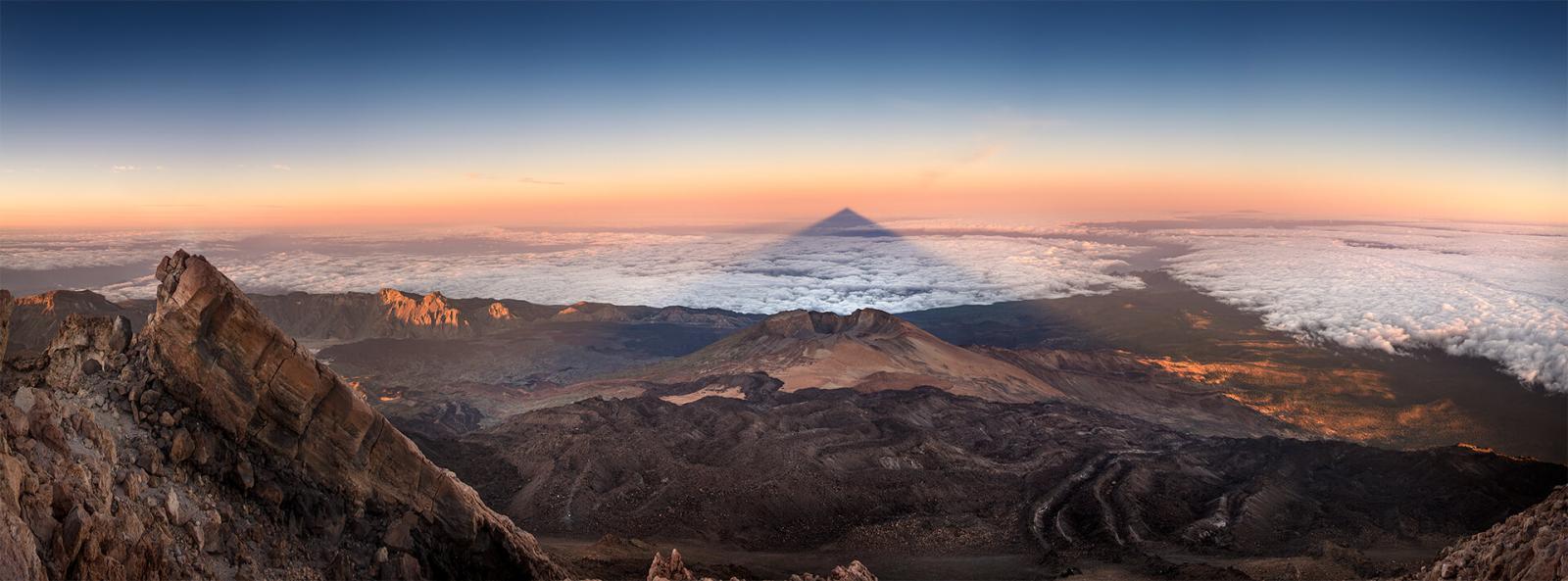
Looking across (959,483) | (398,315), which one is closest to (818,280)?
(398,315)

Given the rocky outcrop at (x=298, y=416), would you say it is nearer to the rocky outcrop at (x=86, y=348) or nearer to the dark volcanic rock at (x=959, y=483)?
the rocky outcrop at (x=86, y=348)

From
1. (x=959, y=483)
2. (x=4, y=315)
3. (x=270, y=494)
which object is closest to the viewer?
(x=4, y=315)

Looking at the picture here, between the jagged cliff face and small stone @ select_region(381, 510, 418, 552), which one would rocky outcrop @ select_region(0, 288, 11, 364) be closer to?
the jagged cliff face

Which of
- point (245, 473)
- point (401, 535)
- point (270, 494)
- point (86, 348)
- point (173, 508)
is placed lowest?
point (401, 535)

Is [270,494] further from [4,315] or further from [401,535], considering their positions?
[4,315]

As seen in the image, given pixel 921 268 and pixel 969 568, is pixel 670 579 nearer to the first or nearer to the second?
pixel 969 568

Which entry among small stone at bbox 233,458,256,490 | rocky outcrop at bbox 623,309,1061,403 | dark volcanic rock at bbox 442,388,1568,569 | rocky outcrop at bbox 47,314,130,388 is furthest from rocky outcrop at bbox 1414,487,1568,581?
rocky outcrop at bbox 623,309,1061,403
